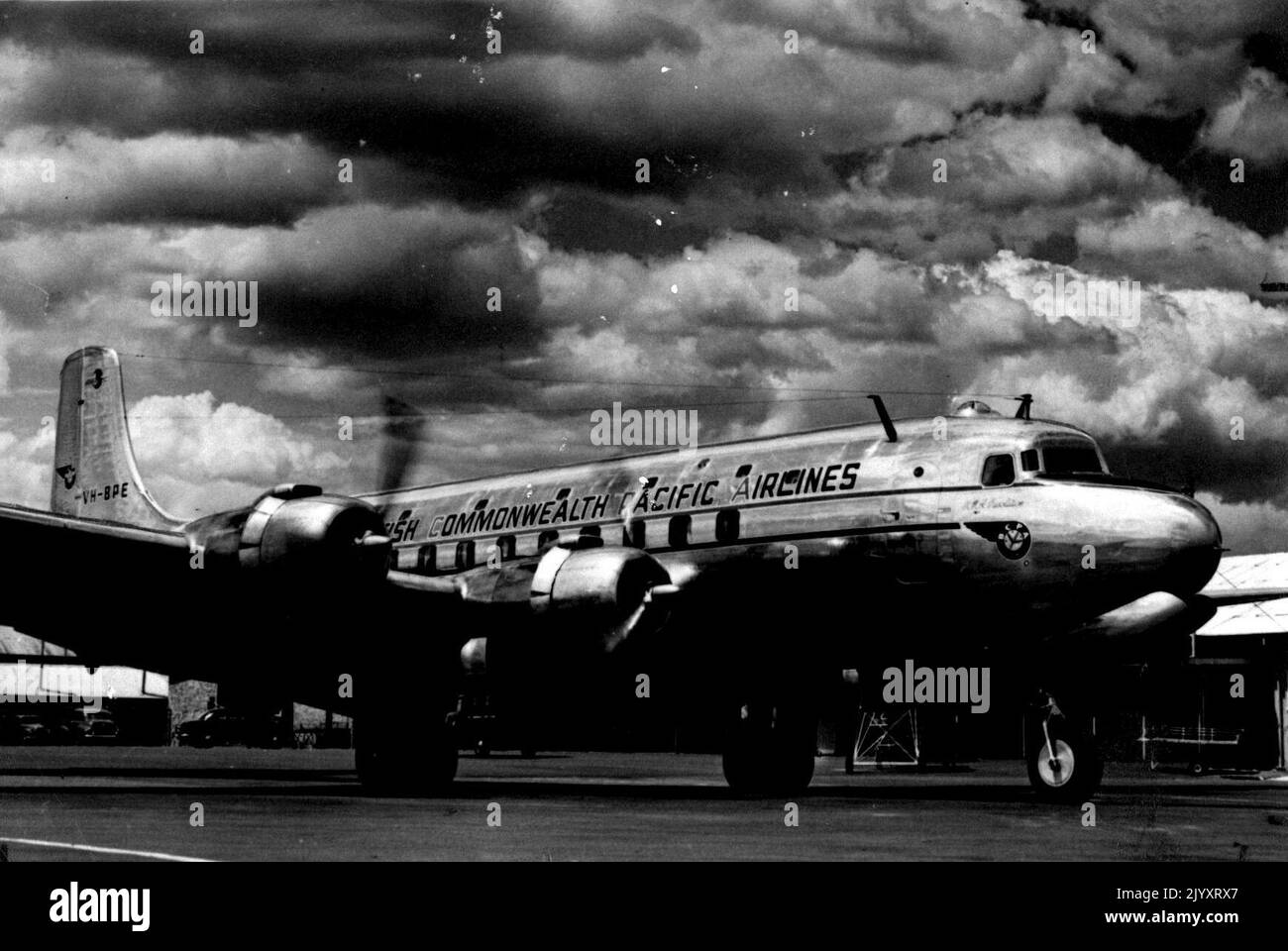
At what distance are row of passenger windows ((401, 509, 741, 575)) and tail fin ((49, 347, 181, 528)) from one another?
5.45 metres

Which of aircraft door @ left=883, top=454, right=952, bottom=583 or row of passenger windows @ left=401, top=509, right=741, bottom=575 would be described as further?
row of passenger windows @ left=401, top=509, right=741, bottom=575

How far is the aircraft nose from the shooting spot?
18.7 m

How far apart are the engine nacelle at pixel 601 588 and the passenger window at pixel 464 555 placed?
485 centimetres

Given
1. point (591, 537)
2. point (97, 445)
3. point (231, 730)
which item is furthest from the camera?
point (231, 730)

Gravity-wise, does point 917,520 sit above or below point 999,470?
below

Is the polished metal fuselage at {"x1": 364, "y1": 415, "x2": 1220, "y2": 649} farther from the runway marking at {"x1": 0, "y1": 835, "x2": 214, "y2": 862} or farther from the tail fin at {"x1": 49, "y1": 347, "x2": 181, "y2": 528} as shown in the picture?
→ the runway marking at {"x1": 0, "y1": 835, "x2": 214, "y2": 862}

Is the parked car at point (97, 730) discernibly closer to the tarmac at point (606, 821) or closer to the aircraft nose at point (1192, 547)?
the tarmac at point (606, 821)

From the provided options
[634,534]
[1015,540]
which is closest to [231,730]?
[634,534]

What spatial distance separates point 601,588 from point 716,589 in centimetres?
227

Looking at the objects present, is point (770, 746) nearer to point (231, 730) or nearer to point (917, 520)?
point (917, 520)

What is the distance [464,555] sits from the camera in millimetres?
25578

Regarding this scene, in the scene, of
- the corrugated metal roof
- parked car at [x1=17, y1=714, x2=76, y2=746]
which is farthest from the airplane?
parked car at [x1=17, y1=714, x2=76, y2=746]
